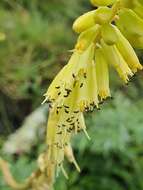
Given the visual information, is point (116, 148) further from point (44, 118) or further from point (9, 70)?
point (9, 70)

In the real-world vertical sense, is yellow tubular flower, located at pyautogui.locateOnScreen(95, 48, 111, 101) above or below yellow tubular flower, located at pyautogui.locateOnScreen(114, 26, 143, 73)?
below

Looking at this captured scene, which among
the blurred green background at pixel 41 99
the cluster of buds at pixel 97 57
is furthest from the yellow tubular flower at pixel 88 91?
the blurred green background at pixel 41 99

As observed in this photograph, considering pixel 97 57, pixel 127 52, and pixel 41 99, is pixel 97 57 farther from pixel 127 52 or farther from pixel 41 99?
pixel 41 99

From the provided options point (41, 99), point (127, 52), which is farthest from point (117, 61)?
point (41, 99)

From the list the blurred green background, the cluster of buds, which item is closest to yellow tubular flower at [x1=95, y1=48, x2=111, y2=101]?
the cluster of buds

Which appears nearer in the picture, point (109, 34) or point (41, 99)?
point (109, 34)

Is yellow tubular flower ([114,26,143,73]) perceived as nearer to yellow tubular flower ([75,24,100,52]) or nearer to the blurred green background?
yellow tubular flower ([75,24,100,52])

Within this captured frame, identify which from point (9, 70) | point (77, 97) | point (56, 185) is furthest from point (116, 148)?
point (77, 97)
